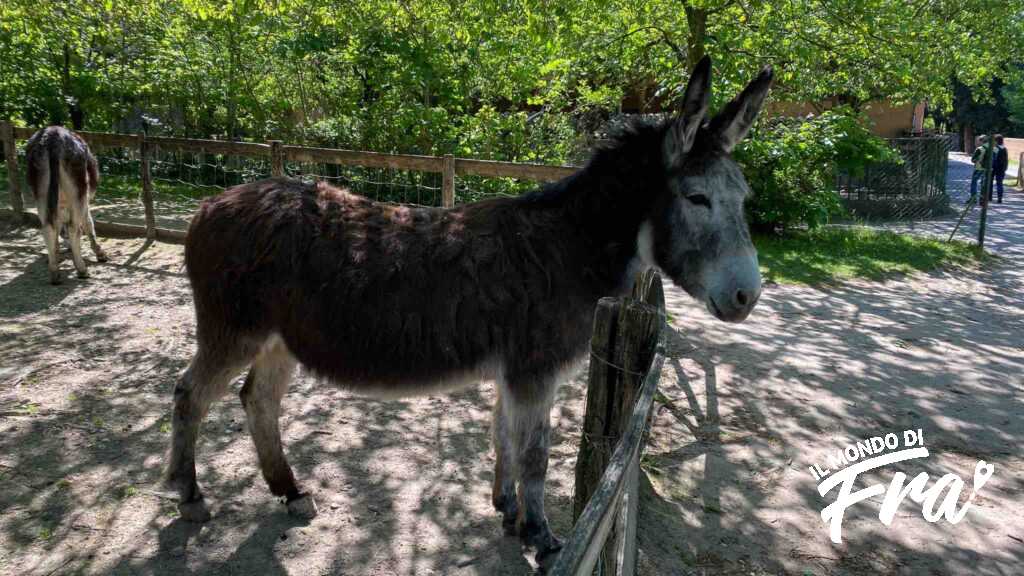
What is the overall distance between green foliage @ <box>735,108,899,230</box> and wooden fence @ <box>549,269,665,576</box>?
30.3ft

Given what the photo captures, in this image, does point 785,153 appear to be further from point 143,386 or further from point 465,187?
point 143,386

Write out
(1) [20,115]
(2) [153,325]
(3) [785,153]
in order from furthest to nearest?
(1) [20,115], (3) [785,153], (2) [153,325]

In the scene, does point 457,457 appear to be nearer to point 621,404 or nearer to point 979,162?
point 621,404

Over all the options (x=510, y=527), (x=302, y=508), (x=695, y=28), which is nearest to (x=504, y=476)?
(x=510, y=527)

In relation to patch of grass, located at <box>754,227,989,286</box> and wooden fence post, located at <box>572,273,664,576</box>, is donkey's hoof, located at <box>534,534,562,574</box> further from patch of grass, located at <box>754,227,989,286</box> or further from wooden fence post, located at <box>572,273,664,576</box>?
patch of grass, located at <box>754,227,989,286</box>

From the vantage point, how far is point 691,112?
2.91 metres

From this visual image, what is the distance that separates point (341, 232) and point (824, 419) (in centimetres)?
405

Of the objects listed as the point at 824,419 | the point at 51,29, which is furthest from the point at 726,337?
the point at 51,29

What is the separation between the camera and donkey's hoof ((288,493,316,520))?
3764 millimetres

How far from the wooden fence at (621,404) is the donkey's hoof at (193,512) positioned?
2.02 meters

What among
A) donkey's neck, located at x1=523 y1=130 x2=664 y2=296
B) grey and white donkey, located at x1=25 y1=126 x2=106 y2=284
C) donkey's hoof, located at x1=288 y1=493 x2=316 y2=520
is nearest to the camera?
donkey's neck, located at x1=523 y1=130 x2=664 y2=296

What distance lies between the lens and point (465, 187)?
31.3 ft

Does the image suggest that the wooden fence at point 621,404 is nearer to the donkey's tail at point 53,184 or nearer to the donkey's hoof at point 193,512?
the donkey's hoof at point 193,512

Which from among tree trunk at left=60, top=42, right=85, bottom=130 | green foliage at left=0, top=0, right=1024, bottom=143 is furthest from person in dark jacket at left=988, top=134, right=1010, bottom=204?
tree trunk at left=60, top=42, right=85, bottom=130
